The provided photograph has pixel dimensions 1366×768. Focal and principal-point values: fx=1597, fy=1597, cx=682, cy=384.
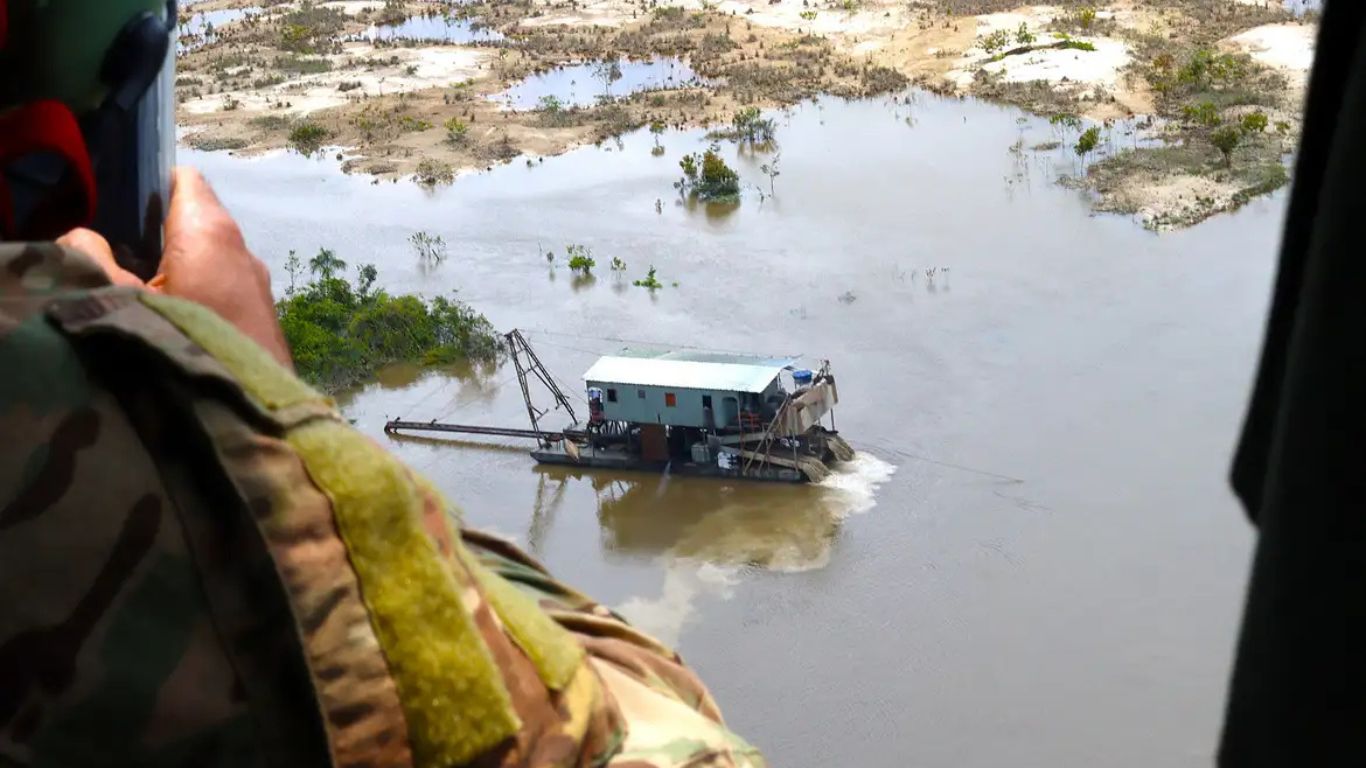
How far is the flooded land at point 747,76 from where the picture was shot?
16.3 metres

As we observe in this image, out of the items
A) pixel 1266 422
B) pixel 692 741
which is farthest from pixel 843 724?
pixel 1266 422

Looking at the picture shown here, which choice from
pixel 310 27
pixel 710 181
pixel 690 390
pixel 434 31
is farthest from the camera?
pixel 310 27

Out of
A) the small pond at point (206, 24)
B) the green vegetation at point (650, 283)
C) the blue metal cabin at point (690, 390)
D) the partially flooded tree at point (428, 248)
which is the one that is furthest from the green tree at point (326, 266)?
the small pond at point (206, 24)

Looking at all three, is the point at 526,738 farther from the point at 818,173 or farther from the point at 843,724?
the point at 818,173

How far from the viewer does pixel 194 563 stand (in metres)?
1.12

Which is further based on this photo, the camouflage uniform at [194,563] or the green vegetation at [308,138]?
the green vegetation at [308,138]

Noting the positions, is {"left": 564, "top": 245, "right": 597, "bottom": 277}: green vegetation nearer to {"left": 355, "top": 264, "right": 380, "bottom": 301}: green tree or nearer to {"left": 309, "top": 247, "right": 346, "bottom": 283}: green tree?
{"left": 355, "top": 264, "right": 380, "bottom": 301}: green tree

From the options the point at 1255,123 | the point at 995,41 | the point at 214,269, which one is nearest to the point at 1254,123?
the point at 1255,123

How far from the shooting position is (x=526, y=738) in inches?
49.9

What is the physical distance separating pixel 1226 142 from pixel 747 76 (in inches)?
282

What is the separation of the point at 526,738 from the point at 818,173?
619 inches

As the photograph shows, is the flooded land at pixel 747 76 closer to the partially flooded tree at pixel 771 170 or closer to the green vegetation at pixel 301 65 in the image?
the green vegetation at pixel 301 65

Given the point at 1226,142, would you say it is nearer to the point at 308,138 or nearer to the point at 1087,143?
the point at 1087,143

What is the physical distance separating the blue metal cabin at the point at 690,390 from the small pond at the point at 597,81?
906cm
